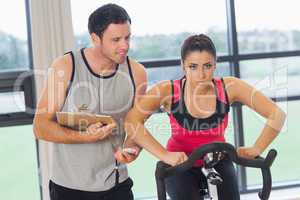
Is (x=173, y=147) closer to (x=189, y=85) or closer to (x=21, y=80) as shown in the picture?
(x=189, y=85)

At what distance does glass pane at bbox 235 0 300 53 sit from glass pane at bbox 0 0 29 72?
1432 mm

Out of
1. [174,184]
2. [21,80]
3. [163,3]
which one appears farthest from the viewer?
[163,3]

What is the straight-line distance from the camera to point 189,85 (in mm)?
1539

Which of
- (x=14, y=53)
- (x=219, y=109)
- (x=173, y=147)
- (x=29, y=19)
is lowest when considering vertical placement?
(x=173, y=147)

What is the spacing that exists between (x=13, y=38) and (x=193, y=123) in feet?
5.20

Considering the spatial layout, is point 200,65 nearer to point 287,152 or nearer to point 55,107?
point 55,107

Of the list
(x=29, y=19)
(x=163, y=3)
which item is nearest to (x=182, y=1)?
(x=163, y=3)

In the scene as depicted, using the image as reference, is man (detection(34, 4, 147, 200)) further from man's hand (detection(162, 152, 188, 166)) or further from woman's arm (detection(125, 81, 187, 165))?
man's hand (detection(162, 152, 188, 166))

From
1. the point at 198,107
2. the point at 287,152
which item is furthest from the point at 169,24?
the point at 198,107

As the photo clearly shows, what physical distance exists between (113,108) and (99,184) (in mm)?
284

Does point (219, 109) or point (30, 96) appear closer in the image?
point (219, 109)

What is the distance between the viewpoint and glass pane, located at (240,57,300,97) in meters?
2.93

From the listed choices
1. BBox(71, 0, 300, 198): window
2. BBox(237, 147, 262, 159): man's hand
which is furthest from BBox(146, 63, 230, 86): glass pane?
BBox(237, 147, 262, 159): man's hand

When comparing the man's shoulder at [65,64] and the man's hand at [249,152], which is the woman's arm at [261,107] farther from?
the man's shoulder at [65,64]
